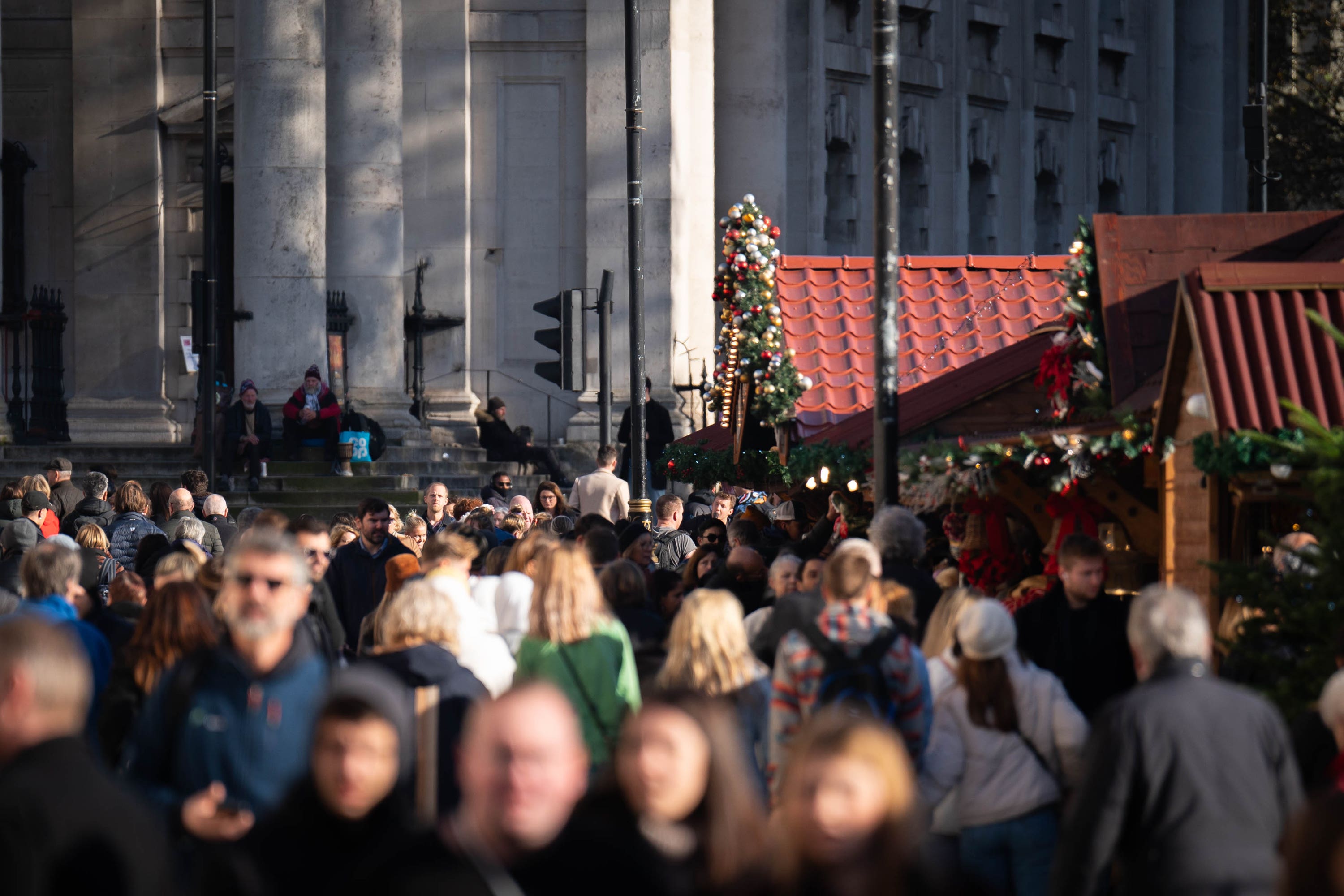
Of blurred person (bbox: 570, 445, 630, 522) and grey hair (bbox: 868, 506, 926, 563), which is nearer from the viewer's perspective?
grey hair (bbox: 868, 506, 926, 563)

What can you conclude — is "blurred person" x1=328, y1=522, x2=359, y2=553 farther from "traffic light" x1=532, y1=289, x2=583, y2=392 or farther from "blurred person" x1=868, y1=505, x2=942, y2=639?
"traffic light" x1=532, y1=289, x2=583, y2=392

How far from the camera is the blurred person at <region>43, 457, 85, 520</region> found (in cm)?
1758

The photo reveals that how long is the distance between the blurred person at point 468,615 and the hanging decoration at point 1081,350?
342cm

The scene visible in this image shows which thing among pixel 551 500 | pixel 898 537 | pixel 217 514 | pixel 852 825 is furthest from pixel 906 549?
pixel 551 500

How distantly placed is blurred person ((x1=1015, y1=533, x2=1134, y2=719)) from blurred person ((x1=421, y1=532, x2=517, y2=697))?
207cm

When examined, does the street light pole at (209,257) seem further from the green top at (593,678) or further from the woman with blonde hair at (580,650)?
the green top at (593,678)

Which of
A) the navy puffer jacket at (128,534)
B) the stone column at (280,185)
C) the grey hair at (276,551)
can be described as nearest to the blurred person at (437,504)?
the navy puffer jacket at (128,534)

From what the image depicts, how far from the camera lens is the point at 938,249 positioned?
40094mm

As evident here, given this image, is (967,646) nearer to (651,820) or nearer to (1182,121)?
(651,820)

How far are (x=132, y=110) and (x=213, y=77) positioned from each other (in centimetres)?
994

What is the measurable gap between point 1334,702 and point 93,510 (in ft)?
39.8

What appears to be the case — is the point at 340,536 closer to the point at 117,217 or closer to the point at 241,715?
the point at 241,715

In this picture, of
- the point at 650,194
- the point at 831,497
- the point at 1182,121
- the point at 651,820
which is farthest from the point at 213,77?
the point at 1182,121

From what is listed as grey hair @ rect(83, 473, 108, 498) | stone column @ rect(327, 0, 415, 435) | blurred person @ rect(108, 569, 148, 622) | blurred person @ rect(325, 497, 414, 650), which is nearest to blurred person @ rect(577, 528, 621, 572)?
blurred person @ rect(325, 497, 414, 650)
